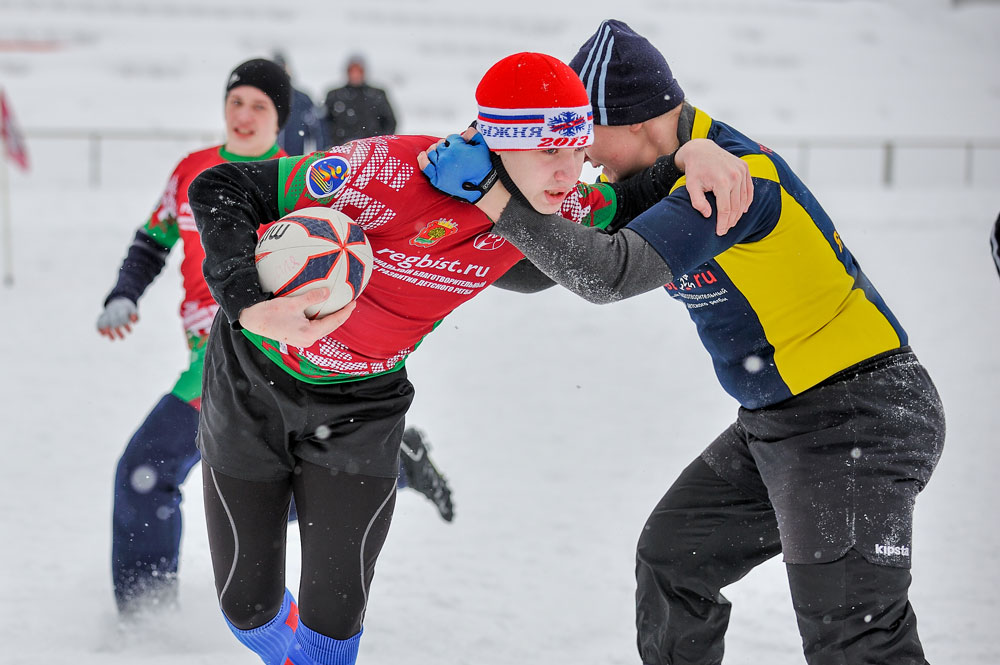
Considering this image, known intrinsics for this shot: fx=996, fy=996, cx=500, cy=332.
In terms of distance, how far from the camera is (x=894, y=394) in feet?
9.07

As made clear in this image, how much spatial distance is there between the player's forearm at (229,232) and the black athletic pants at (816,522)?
59.4 inches

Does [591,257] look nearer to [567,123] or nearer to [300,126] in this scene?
[567,123]

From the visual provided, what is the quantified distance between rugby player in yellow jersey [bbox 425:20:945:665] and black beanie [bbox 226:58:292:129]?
1932 mm

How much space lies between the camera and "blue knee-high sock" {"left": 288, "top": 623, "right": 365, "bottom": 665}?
9.84 feet

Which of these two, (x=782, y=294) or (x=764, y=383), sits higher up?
(x=782, y=294)

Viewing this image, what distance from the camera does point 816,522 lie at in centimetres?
266

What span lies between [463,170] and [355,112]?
9482 mm

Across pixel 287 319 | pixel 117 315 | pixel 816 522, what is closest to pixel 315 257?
pixel 287 319

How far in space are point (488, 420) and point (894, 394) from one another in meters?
4.57

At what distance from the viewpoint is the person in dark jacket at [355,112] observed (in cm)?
1155

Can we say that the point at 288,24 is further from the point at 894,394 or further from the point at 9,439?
the point at 894,394

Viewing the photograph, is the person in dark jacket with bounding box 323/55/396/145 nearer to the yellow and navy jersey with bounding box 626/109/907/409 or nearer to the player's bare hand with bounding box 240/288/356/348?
the yellow and navy jersey with bounding box 626/109/907/409

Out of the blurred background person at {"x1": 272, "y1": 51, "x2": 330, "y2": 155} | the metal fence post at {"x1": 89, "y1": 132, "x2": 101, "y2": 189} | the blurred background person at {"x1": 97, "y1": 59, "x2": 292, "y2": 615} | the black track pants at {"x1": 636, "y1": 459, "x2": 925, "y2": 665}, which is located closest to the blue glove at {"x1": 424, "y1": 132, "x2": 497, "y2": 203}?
the black track pants at {"x1": 636, "y1": 459, "x2": 925, "y2": 665}

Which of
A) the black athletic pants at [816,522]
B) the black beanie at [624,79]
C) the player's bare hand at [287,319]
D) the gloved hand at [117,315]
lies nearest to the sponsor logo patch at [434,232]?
the player's bare hand at [287,319]
